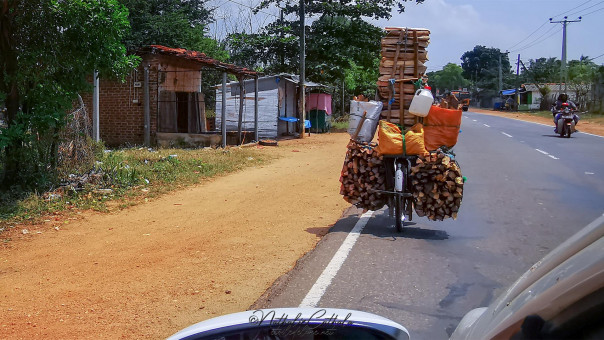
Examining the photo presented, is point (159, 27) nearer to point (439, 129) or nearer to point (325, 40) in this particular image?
point (325, 40)

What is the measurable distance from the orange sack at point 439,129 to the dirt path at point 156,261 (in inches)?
76.8

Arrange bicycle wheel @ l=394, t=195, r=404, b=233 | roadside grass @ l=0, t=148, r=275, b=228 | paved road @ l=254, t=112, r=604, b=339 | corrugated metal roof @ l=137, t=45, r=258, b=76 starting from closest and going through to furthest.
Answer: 1. paved road @ l=254, t=112, r=604, b=339
2. bicycle wheel @ l=394, t=195, r=404, b=233
3. roadside grass @ l=0, t=148, r=275, b=228
4. corrugated metal roof @ l=137, t=45, r=258, b=76

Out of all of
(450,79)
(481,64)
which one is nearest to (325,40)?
(450,79)

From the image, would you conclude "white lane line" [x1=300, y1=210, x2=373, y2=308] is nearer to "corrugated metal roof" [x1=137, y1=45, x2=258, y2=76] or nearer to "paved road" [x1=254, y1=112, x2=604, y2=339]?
"paved road" [x1=254, y1=112, x2=604, y2=339]

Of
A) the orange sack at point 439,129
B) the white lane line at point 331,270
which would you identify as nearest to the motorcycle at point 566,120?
the orange sack at point 439,129

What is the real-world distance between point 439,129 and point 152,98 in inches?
576

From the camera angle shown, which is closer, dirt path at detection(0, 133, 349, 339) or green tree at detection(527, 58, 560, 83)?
dirt path at detection(0, 133, 349, 339)

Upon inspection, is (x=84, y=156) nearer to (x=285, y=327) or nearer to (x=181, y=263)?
(x=181, y=263)

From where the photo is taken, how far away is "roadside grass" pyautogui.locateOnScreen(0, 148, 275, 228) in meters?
9.51

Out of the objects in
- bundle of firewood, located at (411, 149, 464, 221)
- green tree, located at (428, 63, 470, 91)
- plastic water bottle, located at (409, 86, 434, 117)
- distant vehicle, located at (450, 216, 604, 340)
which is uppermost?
green tree, located at (428, 63, 470, 91)

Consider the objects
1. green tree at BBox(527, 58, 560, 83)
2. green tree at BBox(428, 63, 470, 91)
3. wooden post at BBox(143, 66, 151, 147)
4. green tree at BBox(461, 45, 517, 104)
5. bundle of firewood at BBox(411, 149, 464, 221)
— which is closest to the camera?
Answer: bundle of firewood at BBox(411, 149, 464, 221)

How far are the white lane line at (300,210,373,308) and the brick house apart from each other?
12950mm

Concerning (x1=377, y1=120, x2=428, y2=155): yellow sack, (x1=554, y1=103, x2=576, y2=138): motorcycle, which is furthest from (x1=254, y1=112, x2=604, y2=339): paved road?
(x1=554, y1=103, x2=576, y2=138): motorcycle

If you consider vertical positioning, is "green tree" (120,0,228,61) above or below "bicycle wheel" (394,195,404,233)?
above
